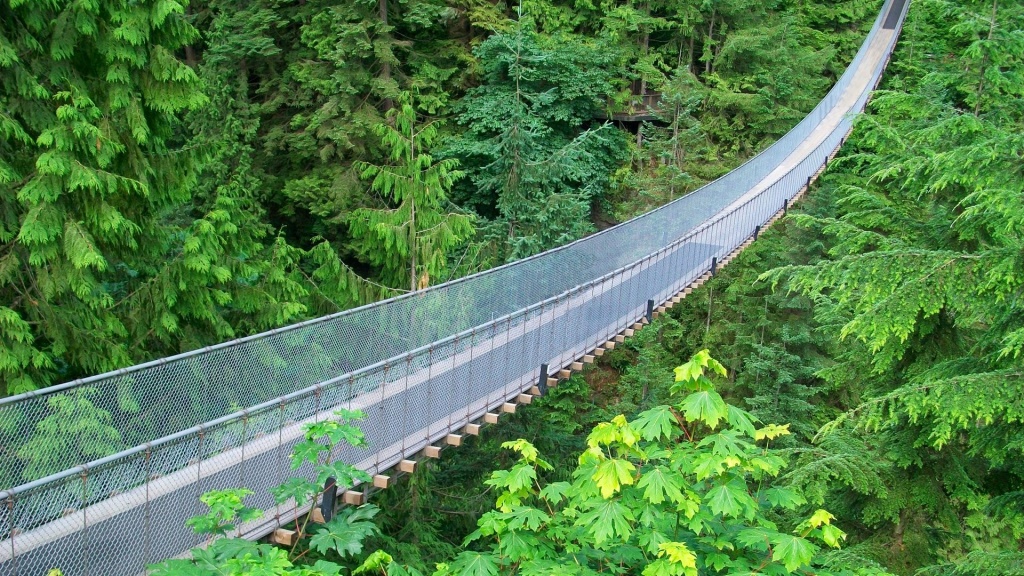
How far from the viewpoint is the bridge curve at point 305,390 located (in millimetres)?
4457

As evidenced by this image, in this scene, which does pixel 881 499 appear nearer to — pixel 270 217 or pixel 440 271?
pixel 440 271

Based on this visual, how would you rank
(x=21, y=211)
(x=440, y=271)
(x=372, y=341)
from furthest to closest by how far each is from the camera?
1. (x=440, y=271)
2. (x=21, y=211)
3. (x=372, y=341)

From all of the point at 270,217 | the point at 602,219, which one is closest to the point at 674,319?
the point at 602,219

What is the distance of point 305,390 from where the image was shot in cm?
543

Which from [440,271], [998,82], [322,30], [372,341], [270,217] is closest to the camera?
[372,341]

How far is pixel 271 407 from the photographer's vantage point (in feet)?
17.7

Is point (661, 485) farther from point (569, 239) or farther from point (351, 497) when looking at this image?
point (569, 239)

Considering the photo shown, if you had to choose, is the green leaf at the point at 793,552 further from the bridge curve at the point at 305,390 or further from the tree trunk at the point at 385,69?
the tree trunk at the point at 385,69

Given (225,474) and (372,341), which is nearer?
(225,474)

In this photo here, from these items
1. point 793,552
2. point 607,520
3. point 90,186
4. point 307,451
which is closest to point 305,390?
point 307,451

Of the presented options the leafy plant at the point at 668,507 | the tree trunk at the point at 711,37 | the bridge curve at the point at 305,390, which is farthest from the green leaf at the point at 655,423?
the tree trunk at the point at 711,37

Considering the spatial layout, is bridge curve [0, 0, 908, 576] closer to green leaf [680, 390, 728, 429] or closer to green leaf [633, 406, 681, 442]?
green leaf [633, 406, 681, 442]

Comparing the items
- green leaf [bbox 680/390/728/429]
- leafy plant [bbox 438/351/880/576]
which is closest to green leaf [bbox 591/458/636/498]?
leafy plant [bbox 438/351/880/576]

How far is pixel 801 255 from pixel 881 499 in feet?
25.7
